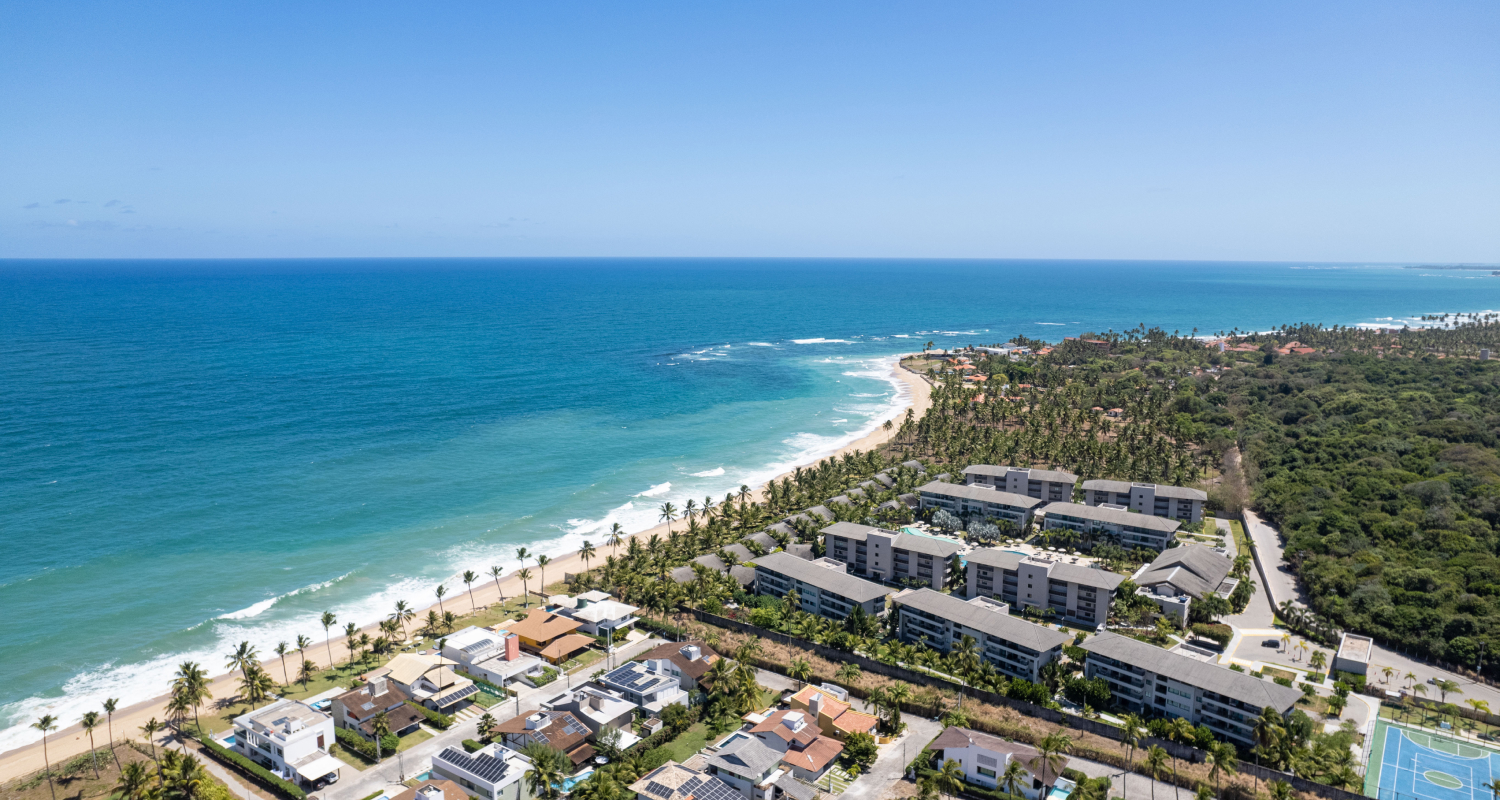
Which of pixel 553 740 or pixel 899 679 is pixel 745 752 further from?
pixel 899 679

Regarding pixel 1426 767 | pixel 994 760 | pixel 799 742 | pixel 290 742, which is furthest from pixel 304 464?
pixel 1426 767

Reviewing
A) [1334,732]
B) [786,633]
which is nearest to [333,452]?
[786,633]

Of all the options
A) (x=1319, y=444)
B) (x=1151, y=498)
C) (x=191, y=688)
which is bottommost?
(x=191, y=688)

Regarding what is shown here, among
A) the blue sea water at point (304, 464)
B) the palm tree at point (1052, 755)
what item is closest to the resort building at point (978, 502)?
the blue sea water at point (304, 464)

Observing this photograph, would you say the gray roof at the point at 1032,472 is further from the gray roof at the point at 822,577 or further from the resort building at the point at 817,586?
the resort building at the point at 817,586

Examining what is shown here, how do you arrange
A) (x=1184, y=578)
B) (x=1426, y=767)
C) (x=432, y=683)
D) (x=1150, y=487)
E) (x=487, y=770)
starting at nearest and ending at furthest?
(x=487, y=770) < (x=1426, y=767) < (x=432, y=683) < (x=1184, y=578) < (x=1150, y=487)

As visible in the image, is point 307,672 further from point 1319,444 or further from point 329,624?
point 1319,444

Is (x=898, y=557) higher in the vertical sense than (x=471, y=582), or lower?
higher

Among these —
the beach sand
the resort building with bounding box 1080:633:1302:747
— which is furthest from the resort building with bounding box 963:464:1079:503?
the resort building with bounding box 1080:633:1302:747
